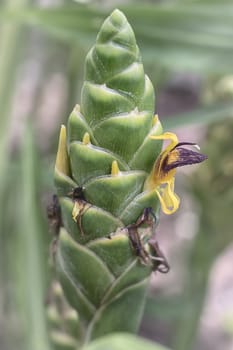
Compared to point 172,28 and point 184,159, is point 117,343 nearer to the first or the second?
point 184,159

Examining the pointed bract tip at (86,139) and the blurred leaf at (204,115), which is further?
the blurred leaf at (204,115)

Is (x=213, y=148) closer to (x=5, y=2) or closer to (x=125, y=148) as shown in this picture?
(x=5, y=2)

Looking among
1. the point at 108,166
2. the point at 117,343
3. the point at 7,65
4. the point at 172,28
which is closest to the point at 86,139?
the point at 108,166

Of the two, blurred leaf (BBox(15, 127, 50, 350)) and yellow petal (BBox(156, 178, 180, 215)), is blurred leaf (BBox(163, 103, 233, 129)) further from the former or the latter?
yellow petal (BBox(156, 178, 180, 215))

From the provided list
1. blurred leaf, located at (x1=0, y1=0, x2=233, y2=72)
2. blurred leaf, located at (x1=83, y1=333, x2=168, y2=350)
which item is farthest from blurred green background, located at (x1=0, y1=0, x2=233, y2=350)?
blurred leaf, located at (x1=83, y1=333, x2=168, y2=350)

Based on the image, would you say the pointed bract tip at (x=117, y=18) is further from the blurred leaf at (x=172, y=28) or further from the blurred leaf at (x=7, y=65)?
the blurred leaf at (x=7, y=65)

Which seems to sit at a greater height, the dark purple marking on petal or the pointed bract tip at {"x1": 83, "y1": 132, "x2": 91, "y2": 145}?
the pointed bract tip at {"x1": 83, "y1": 132, "x2": 91, "y2": 145}

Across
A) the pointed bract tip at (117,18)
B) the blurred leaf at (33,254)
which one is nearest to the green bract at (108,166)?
the pointed bract tip at (117,18)

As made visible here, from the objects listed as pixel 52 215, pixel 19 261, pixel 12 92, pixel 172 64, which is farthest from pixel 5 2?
pixel 52 215
